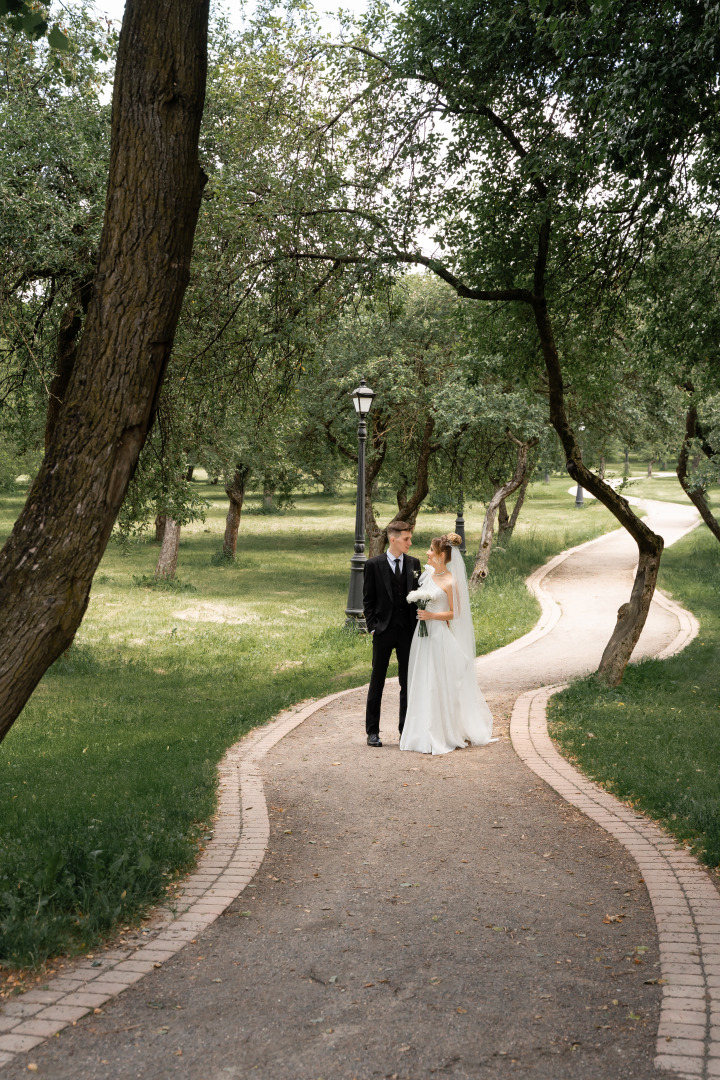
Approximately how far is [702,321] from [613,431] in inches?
568

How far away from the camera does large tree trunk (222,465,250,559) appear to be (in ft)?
104

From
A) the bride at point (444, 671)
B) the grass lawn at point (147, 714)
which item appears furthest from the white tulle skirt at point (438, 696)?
the grass lawn at point (147, 714)

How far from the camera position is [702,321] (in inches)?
424

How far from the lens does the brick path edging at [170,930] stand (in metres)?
3.71

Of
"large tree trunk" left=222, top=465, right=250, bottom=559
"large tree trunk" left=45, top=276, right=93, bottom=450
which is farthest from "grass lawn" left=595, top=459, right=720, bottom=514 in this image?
"large tree trunk" left=45, top=276, right=93, bottom=450

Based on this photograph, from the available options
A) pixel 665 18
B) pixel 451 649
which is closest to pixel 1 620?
pixel 451 649

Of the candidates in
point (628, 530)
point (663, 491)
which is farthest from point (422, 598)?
point (663, 491)

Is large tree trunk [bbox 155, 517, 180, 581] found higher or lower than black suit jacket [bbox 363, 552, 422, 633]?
lower

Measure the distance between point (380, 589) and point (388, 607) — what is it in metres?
0.19

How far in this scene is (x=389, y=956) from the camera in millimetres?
4309

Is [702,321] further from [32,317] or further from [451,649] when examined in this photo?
[32,317]

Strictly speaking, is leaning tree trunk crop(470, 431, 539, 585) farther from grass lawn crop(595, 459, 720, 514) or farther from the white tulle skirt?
grass lawn crop(595, 459, 720, 514)

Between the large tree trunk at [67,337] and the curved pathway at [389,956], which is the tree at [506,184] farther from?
the curved pathway at [389,956]

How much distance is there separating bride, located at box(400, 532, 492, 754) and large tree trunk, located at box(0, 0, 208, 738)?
480 cm
